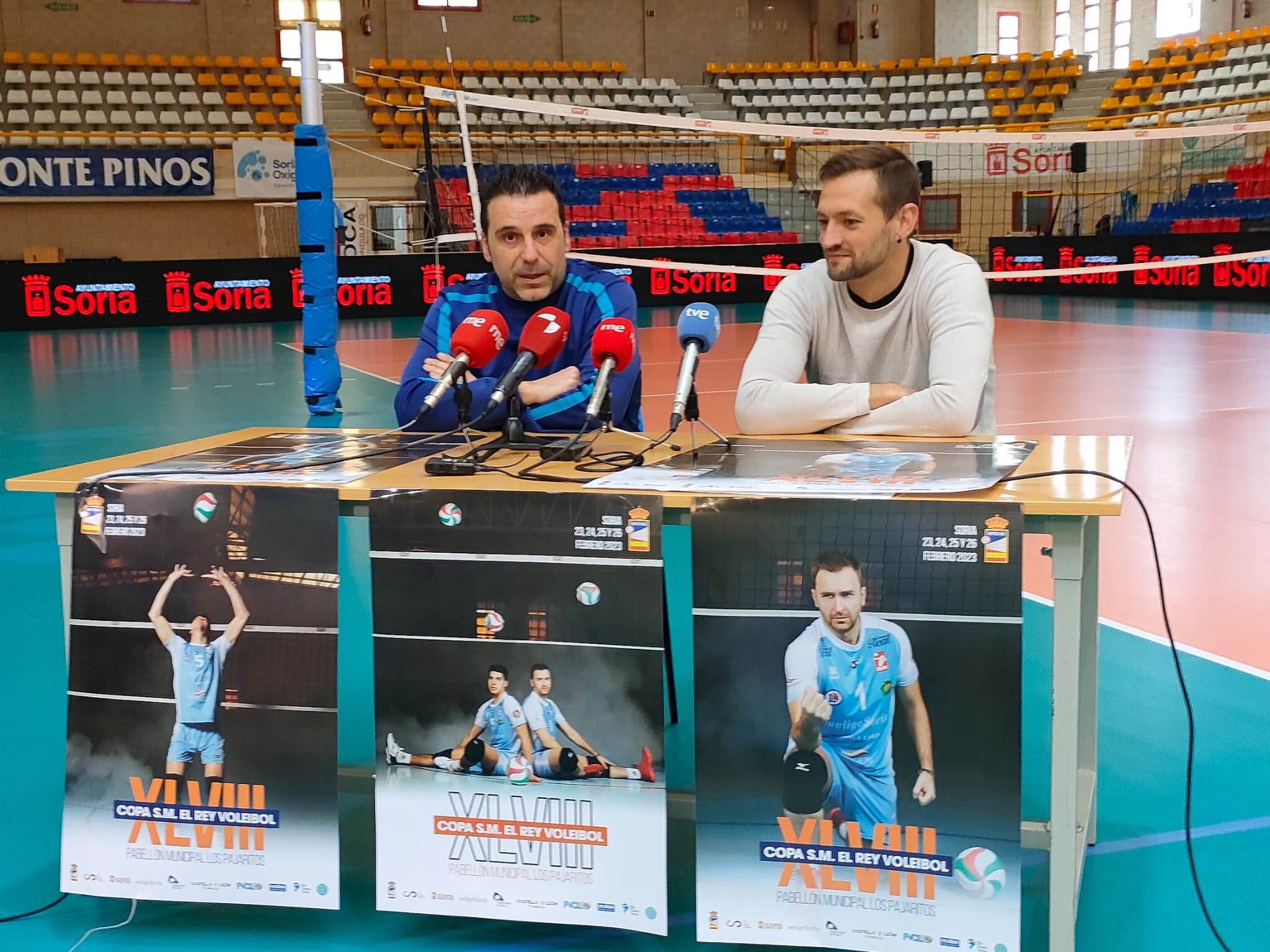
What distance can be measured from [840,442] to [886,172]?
0.66m

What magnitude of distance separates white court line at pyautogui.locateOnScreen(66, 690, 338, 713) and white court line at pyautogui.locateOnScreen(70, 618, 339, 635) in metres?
0.12

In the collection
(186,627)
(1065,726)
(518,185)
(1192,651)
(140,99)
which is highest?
(140,99)

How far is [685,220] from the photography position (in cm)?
2127

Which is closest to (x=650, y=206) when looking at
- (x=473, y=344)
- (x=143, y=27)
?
(x=143, y=27)

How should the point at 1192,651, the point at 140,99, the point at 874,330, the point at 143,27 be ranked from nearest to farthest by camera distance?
the point at 874,330
the point at 1192,651
the point at 140,99
the point at 143,27

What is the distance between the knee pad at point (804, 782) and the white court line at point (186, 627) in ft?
2.50

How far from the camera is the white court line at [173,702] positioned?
220cm

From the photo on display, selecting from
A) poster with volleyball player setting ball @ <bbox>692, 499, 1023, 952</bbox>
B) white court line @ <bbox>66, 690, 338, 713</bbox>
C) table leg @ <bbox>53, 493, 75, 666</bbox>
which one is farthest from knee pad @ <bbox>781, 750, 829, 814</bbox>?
table leg @ <bbox>53, 493, 75, 666</bbox>

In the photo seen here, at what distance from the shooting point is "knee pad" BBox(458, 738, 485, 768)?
2152 mm

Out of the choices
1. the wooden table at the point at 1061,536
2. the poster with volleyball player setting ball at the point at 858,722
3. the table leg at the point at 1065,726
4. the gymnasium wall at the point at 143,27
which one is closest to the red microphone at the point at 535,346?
the wooden table at the point at 1061,536

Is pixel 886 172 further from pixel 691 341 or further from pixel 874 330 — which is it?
pixel 691 341

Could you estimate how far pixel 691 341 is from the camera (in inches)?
95.4

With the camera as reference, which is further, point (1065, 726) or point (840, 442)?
point (840, 442)

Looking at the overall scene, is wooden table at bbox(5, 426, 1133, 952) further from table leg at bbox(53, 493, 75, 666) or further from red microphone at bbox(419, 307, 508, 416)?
red microphone at bbox(419, 307, 508, 416)
